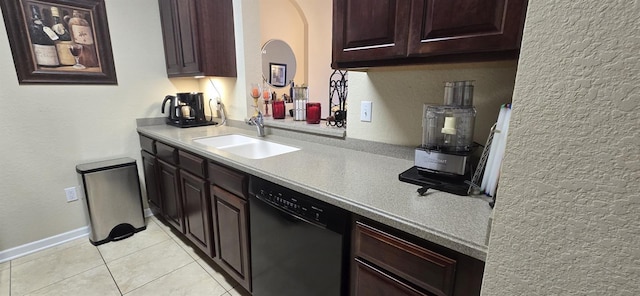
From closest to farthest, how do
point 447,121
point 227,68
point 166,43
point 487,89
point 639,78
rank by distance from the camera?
1. point 639,78
2. point 447,121
3. point 487,89
4. point 227,68
5. point 166,43

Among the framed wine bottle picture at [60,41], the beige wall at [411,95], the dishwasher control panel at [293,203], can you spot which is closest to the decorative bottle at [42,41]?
the framed wine bottle picture at [60,41]

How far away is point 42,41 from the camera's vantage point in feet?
6.54

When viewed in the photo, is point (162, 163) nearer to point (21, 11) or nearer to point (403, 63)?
point (21, 11)

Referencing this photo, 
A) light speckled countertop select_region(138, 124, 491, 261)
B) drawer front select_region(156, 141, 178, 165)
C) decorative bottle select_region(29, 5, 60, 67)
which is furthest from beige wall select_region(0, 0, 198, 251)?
light speckled countertop select_region(138, 124, 491, 261)

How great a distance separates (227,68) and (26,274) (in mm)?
2003

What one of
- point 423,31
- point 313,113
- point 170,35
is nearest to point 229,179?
point 313,113

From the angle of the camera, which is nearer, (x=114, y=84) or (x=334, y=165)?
(x=334, y=165)

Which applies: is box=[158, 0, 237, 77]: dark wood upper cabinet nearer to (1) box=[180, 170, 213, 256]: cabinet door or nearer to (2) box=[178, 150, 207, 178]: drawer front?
(2) box=[178, 150, 207, 178]: drawer front

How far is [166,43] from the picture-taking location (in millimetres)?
2486

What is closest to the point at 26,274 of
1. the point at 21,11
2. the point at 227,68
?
the point at 21,11

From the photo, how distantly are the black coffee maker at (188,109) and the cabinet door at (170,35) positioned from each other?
230 millimetres

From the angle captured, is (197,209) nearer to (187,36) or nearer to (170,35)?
(187,36)

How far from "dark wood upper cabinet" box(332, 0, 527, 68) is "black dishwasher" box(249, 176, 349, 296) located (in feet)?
1.95

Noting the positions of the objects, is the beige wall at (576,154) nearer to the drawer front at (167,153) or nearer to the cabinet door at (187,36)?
the drawer front at (167,153)
